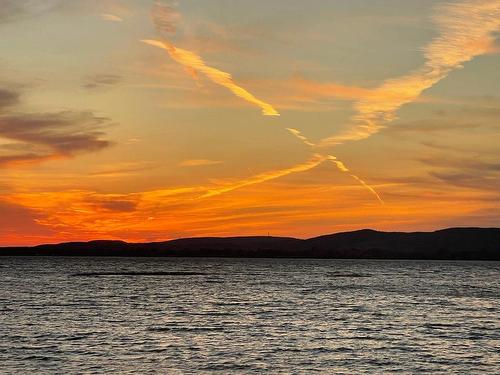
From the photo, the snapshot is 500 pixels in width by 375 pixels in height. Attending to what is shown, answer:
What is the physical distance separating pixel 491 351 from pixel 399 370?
1232 centimetres

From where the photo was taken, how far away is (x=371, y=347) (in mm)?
58406

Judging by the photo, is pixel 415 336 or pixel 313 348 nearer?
pixel 313 348

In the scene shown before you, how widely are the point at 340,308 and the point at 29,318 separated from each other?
133 ft

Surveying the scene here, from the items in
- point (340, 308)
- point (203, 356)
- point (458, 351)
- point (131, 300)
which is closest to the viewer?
point (203, 356)

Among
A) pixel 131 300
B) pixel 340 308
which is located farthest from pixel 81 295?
pixel 340 308

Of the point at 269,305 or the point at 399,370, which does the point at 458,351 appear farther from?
the point at 269,305

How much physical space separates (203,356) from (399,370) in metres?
14.1

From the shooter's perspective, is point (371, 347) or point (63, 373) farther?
point (371, 347)

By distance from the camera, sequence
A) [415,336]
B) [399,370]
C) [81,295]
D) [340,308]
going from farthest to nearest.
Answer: [81,295], [340,308], [415,336], [399,370]

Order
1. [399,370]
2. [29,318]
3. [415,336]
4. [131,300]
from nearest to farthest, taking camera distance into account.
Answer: [399,370], [415,336], [29,318], [131,300]

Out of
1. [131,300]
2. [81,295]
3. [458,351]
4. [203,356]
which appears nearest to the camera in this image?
[203,356]

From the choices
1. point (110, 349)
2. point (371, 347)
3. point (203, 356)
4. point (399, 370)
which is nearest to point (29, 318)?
point (110, 349)

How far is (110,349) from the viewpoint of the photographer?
55062 millimetres

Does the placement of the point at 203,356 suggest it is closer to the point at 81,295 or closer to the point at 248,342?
the point at 248,342
